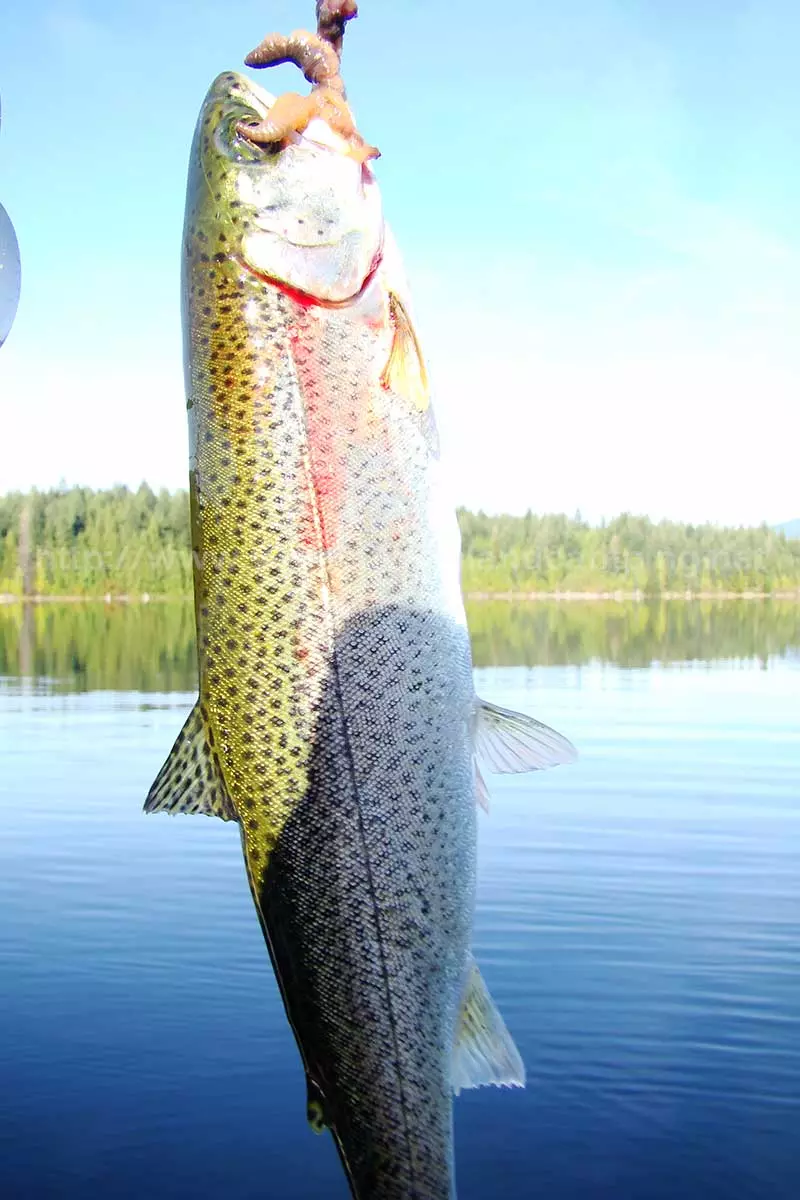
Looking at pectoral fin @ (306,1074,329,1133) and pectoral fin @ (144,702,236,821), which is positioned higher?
pectoral fin @ (144,702,236,821)

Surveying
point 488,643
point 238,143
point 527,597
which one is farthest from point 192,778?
point 527,597

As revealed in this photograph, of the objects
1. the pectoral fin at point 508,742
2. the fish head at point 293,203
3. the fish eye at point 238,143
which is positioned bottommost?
the pectoral fin at point 508,742

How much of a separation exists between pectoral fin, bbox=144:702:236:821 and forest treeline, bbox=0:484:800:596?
139m

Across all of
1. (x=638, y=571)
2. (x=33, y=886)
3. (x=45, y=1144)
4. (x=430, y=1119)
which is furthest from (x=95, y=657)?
(x=638, y=571)

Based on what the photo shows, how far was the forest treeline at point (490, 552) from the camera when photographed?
506 feet

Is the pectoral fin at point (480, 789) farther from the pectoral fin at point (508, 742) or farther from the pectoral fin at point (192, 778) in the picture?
the pectoral fin at point (192, 778)

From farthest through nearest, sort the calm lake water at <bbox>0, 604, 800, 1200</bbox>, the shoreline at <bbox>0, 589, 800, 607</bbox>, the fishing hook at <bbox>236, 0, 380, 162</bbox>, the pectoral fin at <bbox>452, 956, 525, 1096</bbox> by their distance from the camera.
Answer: the shoreline at <bbox>0, 589, 800, 607</bbox> < the calm lake water at <bbox>0, 604, 800, 1200</bbox> < the pectoral fin at <bbox>452, 956, 525, 1096</bbox> < the fishing hook at <bbox>236, 0, 380, 162</bbox>

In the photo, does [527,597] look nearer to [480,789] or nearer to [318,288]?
[480,789]

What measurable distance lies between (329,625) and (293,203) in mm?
1026

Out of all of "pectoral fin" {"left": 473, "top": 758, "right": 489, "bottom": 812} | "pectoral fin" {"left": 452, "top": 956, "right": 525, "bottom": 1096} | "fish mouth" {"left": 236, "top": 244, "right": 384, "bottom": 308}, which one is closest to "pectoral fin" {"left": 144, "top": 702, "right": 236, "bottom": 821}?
"pectoral fin" {"left": 473, "top": 758, "right": 489, "bottom": 812}

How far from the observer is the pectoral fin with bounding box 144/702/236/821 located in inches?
140

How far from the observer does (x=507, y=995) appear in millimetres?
13086

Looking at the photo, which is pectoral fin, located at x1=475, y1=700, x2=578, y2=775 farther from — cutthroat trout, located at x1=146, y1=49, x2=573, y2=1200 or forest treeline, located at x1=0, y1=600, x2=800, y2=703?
forest treeline, located at x1=0, y1=600, x2=800, y2=703

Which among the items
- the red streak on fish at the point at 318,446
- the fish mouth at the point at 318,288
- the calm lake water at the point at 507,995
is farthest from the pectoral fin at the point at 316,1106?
the calm lake water at the point at 507,995
